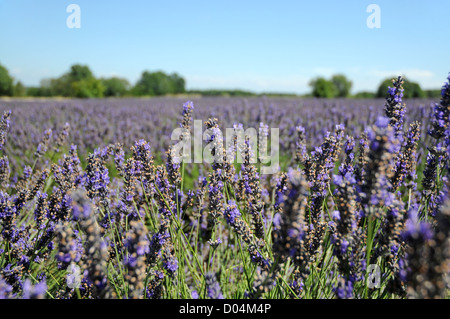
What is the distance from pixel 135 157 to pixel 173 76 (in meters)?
64.0

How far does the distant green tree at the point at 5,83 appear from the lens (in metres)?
34.7

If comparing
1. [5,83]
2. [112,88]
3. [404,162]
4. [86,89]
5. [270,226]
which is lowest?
[270,226]

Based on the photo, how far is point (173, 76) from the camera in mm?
62656

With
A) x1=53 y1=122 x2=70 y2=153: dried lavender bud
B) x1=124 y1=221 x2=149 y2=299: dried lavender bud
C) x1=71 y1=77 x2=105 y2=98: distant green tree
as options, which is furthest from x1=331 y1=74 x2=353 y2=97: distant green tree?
x1=124 y1=221 x2=149 y2=299: dried lavender bud

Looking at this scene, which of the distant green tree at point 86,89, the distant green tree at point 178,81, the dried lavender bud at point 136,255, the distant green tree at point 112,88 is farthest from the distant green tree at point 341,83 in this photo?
the dried lavender bud at point 136,255

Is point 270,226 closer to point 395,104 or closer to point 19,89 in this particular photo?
point 395,104

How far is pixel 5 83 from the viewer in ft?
116

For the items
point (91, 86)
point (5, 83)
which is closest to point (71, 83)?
point (91, 86)

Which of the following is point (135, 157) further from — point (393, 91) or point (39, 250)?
point (393, 91)

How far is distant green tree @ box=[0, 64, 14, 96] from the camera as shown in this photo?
34691 mm

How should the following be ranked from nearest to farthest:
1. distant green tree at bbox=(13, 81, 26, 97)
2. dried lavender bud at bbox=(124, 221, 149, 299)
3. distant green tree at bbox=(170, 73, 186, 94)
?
dried lavender bud at bbox=(124, 221, 149, 299) < distant green tree at bbox=(13, 81, 26, 97) < distant green tree at bbox=(170, 73, 186, 94)

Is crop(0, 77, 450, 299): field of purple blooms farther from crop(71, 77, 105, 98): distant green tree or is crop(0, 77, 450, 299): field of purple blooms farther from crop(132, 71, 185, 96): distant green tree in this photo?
crop(132, 71, 185, 96): distant green tree

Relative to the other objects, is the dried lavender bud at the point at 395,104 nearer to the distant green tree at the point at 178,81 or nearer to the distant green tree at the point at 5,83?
the distant green tree at the point at 5,83
